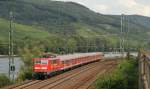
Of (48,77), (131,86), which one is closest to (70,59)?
(48,77)

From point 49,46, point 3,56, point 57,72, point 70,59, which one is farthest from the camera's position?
point 3,56

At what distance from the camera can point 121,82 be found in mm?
39656

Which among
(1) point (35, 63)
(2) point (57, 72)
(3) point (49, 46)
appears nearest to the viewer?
(1) point (35, 63)

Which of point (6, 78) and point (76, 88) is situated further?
point (6, 78)

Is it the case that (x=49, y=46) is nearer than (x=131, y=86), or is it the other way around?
(x=131, y=86)

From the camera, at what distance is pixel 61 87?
51312 millimetres

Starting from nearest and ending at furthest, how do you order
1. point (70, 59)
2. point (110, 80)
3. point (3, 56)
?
1. point (110, 80)
2. point (70, 59)
3. point (3, 56)

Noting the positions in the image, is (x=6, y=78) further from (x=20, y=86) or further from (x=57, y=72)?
(x=57, y=72)

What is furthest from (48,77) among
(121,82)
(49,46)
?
(49,46)

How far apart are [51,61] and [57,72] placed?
7191mm

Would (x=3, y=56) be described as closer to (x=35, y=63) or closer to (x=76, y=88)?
(x=35, y=63)

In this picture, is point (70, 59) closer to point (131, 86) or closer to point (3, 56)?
point (131, 86)

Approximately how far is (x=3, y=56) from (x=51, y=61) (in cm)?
13038

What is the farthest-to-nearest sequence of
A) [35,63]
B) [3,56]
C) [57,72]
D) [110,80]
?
[3,56] → [57,72] → [35,63] → [110,80]
